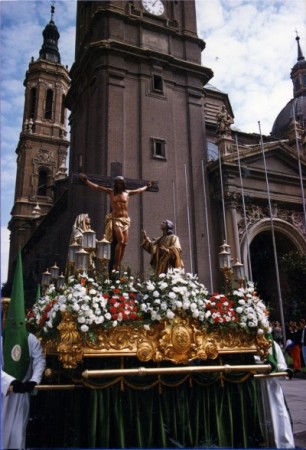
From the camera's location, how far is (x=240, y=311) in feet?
20.4

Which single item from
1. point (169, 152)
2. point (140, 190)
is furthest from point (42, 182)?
point (140, 190)

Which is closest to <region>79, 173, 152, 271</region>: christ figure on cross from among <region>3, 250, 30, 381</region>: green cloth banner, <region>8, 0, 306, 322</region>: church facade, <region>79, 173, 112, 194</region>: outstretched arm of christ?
<region>79, 173, 112, 194</region>: outstretched arm of christ

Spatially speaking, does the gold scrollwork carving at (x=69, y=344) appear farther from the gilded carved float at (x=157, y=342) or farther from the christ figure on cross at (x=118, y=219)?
the christ figure on cross at (x=118, y=219)

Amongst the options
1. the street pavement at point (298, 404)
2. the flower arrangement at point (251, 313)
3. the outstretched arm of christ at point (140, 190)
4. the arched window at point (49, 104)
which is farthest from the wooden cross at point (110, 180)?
the arched window at point (49, 104)

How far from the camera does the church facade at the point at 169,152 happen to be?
22328mm

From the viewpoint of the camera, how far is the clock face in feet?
85.5

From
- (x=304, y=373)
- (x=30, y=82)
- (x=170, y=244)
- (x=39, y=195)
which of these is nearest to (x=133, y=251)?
(x=304, y=373)

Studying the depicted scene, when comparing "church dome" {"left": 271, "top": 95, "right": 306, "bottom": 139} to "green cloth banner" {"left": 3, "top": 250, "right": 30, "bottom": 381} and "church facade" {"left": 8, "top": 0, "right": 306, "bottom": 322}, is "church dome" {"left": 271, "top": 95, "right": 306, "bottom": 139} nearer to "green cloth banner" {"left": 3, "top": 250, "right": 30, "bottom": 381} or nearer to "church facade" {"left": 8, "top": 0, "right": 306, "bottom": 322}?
"church facade" {"left": 8, "top": 0, "right": 306, "bottom": 322}

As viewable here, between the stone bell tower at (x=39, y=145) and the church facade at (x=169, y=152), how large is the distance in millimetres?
20593

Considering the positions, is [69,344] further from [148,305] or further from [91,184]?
[91,184]

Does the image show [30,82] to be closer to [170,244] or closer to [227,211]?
[227,211]

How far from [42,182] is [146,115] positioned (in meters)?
31.8

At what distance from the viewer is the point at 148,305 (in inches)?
230

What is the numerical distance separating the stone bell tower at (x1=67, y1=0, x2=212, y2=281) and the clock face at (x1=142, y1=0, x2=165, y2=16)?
7cm
